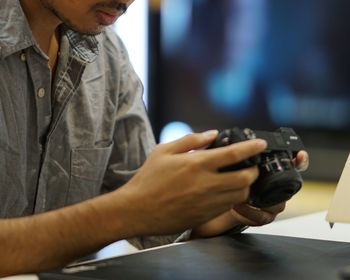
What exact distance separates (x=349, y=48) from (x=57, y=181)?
62.7 inches

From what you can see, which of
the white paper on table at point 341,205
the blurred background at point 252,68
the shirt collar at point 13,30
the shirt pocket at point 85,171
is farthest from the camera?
the blurred background at point 252,68

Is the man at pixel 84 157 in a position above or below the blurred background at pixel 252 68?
above

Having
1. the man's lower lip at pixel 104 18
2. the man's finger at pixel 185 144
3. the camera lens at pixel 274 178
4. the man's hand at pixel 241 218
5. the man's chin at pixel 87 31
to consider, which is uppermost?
the man's lower lip at pixel 104 18

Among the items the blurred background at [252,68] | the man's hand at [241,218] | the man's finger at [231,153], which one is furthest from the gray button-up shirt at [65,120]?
the blurred background at [252,68]

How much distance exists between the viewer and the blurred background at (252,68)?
8.50 feet

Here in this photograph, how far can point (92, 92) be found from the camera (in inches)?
50.7

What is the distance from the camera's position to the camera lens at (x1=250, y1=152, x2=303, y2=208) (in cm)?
81

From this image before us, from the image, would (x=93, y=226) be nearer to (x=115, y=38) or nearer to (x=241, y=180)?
(x=241, y=180)

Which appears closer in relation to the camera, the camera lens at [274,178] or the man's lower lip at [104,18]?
the camera lens at [274,178]

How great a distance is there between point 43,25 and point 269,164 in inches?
20.5

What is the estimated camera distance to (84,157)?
1.25 meters

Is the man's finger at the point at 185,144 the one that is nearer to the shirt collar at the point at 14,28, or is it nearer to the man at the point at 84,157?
the man at the point at 84,157

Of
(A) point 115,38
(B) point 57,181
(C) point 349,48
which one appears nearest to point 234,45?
(C) point 349,48

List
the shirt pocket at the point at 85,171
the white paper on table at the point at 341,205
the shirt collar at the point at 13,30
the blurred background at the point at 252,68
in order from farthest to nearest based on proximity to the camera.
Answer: the blurred background at the point at 252,68
the shirt pocket at the point at 85,171
the shirt collar at the point at 13,30
the white paper on table at the point at 341,205
